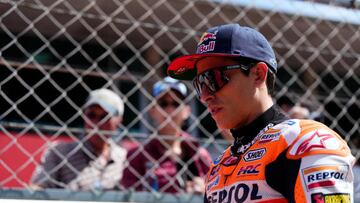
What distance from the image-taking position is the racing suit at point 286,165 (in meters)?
1.59

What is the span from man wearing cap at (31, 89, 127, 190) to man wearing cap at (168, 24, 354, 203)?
1.14 meters

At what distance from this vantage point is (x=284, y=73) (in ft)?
22.7

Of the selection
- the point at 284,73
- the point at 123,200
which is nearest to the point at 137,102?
the point at 284,73

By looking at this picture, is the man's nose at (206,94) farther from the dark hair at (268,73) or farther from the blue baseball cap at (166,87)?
the blue baseball cap at (166,87)

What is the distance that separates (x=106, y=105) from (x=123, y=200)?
0.69m

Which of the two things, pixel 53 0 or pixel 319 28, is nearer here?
pixel 53 0

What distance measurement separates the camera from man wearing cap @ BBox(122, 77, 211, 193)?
3.22 metres

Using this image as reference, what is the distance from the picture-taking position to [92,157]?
10.7ft

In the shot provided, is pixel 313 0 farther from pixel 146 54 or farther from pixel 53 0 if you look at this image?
pixel 146 54

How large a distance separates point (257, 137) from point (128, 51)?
174 inches

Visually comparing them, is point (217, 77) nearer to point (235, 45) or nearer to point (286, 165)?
point (235, 45)

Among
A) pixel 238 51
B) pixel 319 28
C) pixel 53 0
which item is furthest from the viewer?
pixel 319 28

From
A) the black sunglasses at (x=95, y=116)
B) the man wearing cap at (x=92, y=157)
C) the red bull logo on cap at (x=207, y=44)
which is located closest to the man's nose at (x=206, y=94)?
the red bull logo on cap at (x=207, y=44)

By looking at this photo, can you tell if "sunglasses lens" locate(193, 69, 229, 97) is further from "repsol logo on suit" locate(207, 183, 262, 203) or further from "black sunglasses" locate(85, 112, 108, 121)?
"black sunglasses" locate(85, 112, 108, 121)
